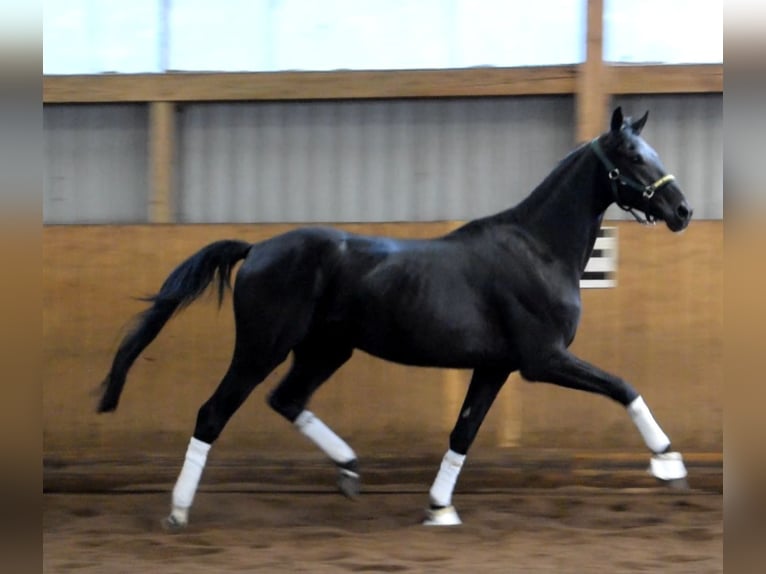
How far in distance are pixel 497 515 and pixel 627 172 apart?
80.2 inches

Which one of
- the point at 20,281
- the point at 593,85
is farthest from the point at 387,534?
the point at 593,85

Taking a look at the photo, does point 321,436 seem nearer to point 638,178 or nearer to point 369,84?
point 638,178

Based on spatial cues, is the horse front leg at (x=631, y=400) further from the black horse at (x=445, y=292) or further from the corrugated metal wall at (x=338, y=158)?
the corrugated metal wall at (x=338, y=158)

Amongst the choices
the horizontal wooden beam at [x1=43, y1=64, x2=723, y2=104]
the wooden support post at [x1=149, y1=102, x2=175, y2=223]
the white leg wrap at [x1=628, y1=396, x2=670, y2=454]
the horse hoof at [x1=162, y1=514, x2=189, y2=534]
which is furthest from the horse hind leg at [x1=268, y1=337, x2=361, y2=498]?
the horizontal wooden beam at [x1=43, y1=64, x2=723, y2=104]

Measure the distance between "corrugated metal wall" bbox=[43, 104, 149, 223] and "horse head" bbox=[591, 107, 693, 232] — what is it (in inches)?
138

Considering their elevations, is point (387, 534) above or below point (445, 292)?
below

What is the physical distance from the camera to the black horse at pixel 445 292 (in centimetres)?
547

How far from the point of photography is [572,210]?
5621 millimetres

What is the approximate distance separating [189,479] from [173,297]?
0.98 meters

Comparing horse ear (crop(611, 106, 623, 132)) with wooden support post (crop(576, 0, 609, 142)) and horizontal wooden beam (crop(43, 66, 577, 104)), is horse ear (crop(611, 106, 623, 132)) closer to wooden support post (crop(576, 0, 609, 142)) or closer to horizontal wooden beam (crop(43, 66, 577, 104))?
wooden support post (crop(576, 0, 609, 142))

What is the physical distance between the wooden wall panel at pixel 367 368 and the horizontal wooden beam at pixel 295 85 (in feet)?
3.15

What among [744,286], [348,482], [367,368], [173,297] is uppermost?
[744,286]

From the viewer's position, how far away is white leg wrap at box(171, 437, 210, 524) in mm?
5504

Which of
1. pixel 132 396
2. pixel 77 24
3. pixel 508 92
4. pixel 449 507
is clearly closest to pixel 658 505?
pixel 449 507
